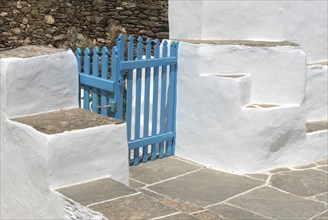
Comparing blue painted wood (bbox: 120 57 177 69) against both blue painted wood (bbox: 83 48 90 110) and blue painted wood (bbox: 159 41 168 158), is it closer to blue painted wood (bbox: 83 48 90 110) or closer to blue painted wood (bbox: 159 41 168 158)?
blue painted wood (bbox: 159 41 168 158)

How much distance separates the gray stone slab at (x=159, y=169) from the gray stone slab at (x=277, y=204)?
866 millimetres

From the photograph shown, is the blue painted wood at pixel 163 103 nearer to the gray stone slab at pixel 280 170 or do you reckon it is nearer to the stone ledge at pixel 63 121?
the gray stone slab at pixel 280 170

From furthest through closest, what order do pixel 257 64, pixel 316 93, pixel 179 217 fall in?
1. pixel 316 93
2. pixel 257 64
3. pixel 179 217

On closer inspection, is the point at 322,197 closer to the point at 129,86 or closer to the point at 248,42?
the point at 248,42

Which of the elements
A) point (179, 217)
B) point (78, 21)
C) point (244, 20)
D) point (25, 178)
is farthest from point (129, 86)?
point (78, 21)

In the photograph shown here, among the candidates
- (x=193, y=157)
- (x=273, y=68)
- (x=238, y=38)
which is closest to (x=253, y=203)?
(x=193, y=157)

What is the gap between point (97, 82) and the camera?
5242 mm

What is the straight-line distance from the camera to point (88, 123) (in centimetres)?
384

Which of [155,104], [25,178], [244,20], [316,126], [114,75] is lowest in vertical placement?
[316,126]

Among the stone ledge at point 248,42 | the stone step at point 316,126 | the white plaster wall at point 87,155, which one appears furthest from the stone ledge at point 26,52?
the stone step at point 316,126

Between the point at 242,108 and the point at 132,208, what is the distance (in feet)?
8.72

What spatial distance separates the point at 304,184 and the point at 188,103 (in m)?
1.49

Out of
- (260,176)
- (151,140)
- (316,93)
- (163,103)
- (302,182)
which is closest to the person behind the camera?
(302,182)

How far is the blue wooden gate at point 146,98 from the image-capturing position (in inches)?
215
